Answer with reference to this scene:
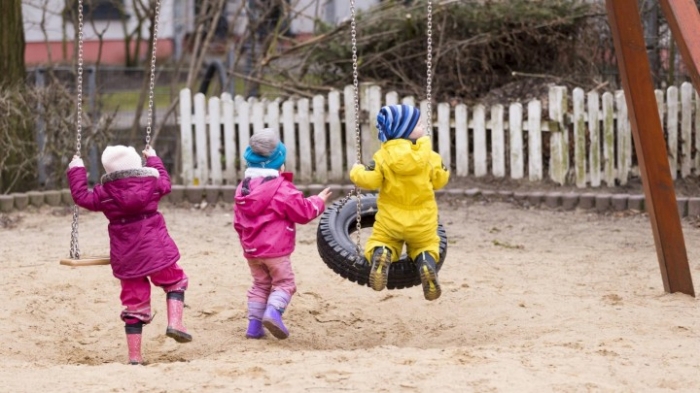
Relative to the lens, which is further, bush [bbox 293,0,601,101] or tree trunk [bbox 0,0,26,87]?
bush [bbox 293,0,601,101]

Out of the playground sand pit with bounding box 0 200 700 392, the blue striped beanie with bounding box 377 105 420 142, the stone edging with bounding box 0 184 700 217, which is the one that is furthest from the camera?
the stone edging with bounding box 0 184 700 217

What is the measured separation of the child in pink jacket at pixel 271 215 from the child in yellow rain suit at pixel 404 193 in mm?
389

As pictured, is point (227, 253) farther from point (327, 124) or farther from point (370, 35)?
A: point (370, 35)

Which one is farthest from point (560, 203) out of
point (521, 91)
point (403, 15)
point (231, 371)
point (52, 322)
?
point (231, 371)

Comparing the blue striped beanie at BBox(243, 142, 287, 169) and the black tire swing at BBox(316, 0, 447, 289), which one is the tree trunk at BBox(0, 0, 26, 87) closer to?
the blue striped beanie at BBox(243, 142, 287, 169)

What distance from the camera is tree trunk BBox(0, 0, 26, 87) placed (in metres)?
11.9

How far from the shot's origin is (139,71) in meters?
14.2

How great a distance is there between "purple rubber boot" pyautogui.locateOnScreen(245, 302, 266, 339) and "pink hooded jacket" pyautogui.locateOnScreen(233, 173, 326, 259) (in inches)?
15.0

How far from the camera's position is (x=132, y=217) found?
19.8ft

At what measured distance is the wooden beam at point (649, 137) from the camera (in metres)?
7.16

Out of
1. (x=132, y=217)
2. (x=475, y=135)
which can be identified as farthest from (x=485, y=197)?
(x=132, y=217)

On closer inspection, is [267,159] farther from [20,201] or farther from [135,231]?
[20,201]

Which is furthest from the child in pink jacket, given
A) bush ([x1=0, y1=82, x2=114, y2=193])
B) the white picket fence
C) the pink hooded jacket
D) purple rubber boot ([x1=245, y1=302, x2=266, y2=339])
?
bush ([x1=0, y1=82, x2=114, y2=193])

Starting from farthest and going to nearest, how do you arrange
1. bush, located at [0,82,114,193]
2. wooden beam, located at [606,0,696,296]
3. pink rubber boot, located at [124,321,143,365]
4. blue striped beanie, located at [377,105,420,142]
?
1. bush, located at [0,82,114,193]
2. wooden beam, located at [606,0,696,296]
3. blue striped beanie, located at [377,105,420,142]
4. pink rubber boot, located at [124,321,143,365]
